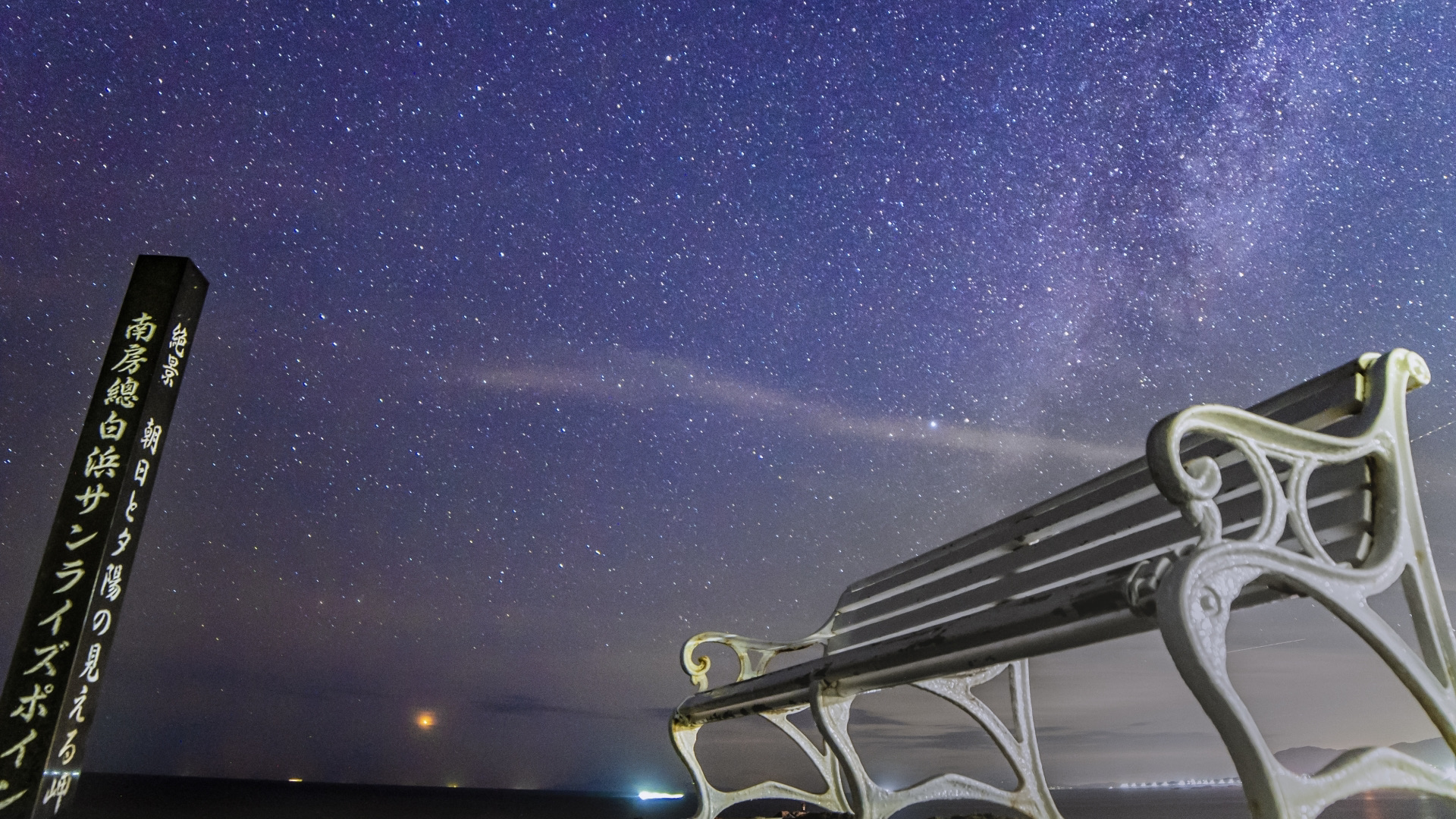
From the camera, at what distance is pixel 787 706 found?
89.9 inches

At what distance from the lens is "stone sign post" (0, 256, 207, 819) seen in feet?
12.5

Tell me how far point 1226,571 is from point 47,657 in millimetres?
4755

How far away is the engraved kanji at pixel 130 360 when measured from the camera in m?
4.50

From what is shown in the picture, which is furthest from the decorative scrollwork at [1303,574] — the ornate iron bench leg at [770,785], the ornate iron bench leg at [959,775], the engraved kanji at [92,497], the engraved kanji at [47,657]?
the engraved kanji at [92,497]

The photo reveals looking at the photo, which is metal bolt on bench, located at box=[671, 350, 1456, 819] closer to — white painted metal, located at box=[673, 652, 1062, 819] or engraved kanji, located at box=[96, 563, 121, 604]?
white painted metal, located at box=[673, 652, 1062, 819]

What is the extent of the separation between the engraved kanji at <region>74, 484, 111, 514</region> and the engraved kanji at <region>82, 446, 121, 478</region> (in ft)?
0.22

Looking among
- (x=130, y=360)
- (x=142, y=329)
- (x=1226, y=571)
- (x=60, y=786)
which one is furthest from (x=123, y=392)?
(x=1226, y=571)

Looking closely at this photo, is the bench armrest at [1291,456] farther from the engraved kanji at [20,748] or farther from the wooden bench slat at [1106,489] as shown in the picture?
the engraved kanji at [20,748]

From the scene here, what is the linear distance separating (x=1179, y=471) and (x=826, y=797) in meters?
2.13

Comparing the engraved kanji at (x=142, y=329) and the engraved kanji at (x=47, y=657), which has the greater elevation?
the engraved kanji at (x=142, y=329)

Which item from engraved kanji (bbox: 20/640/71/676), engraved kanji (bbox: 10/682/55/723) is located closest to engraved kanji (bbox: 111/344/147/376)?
engraved kanji (bbox: 20/640/71/676)

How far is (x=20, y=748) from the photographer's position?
380 centimetres

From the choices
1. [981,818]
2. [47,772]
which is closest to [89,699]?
[47,772]

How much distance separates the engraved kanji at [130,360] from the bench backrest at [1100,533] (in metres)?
3.95
